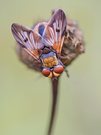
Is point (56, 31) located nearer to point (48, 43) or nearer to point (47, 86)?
point (48, 43)

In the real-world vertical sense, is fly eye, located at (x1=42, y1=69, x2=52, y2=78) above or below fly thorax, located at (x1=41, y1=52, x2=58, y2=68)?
below

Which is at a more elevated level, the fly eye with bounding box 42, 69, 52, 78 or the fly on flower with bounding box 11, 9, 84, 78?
the fly on flower with bounding box 11, 9, 84, 78

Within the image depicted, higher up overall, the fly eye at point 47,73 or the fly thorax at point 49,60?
the fly thorax at point 49,60

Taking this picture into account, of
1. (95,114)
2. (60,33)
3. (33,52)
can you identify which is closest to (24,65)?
(33,52)

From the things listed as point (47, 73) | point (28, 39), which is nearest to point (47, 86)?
point (47, 73)

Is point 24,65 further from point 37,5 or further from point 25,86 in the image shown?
point 37,5

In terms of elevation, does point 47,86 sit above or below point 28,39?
below
